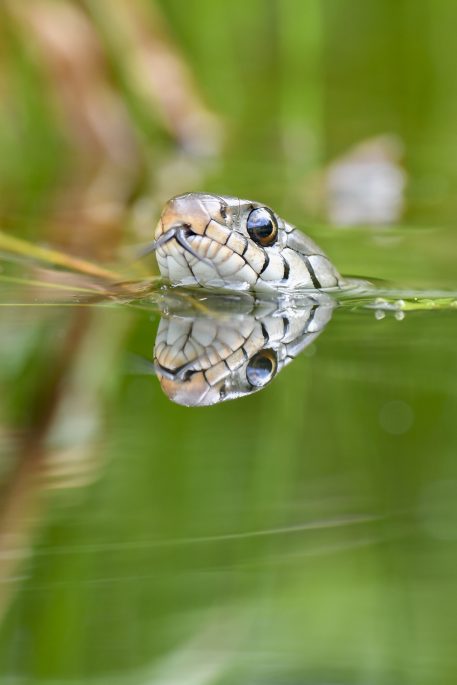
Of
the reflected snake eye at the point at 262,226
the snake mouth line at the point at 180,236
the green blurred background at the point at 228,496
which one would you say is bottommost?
the green blurred background at the point at 228,496

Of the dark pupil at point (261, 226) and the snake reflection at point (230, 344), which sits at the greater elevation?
the dark pupil at point (261, 226)

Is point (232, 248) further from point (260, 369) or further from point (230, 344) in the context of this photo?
point (260, 369)

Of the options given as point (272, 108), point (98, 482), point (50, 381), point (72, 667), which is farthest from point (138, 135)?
point (72, 667)

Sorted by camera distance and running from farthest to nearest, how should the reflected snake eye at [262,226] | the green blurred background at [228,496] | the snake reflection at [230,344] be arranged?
the reflected snake eye at [262,226] < the snake reflection at [230,344] < the green blurred background at [228,496]

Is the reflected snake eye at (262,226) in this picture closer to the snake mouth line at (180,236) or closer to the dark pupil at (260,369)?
the snake mouth line at (180,236)

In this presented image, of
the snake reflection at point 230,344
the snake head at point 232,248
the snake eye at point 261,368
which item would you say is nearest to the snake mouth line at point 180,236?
the snake head at point 232,248

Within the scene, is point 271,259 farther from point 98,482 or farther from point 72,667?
point 72,667

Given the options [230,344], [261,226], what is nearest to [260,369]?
[230,344]

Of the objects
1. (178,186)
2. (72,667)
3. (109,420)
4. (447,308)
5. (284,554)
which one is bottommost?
(72,667)
